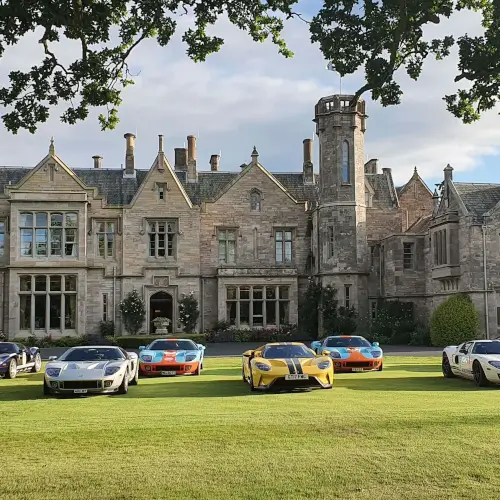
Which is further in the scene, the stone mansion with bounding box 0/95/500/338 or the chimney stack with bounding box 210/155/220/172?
the chimney stack with bounding box 210/155/220/172

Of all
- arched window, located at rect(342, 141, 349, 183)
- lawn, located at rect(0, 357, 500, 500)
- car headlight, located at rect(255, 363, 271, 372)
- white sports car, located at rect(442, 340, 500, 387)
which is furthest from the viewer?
arched window, located at rect(342, 141, 349, 183)

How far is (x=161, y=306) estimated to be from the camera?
40625mm

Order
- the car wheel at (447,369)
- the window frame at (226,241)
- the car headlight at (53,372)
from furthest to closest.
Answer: the window frame at (226,241)
the car wheel at (447,369)
the car headlight at (53,372)

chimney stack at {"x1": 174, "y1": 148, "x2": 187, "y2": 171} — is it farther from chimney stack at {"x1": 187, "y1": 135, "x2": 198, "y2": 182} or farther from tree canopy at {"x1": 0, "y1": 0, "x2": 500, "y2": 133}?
tree canopy at {"x1": 0, "y1": 0, "x2": 500, "y2": 133}

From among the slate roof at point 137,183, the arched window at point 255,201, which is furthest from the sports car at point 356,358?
the slate roof at point 137,183

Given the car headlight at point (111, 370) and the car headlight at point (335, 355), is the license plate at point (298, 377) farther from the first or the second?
the car headlight at point (335, 355)

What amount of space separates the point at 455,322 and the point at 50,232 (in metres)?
21.8

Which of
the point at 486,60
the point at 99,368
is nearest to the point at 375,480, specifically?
the point at 486,60

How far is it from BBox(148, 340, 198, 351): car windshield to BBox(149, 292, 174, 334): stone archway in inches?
765

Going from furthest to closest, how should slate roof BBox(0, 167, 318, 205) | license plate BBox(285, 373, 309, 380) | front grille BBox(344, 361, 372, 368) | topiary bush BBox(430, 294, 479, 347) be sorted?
1. slate roof BBox(0, 167, 318, 205)
2. topiary bush BBox(430, 294, 479, 347)
3. front grille BBox(344, 361, 372, 368)
4. license plate BBox(285, 373, 309, 380)

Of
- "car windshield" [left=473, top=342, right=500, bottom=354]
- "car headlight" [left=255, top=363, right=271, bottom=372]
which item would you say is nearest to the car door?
"car windshield" [left=473, top=342, right=500, bottom=354]

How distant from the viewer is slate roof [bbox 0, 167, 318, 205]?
41406 millimetres

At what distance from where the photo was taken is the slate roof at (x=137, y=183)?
4141 centimetres

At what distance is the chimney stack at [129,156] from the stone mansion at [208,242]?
72 mm
